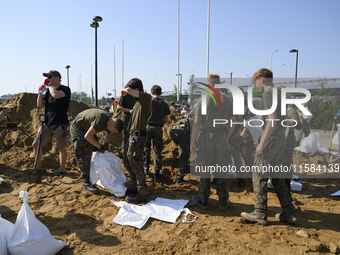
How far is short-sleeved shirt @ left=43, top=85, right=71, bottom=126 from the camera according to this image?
14.3ft

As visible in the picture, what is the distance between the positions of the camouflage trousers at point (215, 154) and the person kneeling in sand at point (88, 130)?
133cm

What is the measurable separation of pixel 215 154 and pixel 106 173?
6.27 ft

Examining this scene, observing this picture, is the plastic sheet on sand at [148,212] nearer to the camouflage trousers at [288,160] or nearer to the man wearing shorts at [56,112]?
the man wearing shorts at [56,112]

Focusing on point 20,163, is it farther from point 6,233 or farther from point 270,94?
point 270,94

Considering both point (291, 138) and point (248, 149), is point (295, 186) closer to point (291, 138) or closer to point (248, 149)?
point (291, 138)

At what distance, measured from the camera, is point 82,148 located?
388cm

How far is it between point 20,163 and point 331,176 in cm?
721

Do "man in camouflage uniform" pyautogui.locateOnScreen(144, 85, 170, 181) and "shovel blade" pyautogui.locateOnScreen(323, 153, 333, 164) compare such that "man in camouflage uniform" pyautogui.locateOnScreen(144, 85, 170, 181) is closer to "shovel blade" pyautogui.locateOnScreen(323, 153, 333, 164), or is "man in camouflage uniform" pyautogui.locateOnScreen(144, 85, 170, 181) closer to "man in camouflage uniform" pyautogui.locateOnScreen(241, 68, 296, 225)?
"man in camouflage uniform" pyautogui.locateOnScreen(241, 68, 296, 225)

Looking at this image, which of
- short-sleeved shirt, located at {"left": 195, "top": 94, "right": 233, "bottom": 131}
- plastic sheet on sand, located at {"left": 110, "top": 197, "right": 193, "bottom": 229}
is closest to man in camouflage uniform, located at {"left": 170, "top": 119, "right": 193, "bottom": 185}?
plastic sheet on sand, located at {"left": 110, "top": 197, "right": 193, "bottom": 229}

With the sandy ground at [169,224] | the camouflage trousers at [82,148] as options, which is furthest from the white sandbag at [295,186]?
the camouflage trousers at [82,148]

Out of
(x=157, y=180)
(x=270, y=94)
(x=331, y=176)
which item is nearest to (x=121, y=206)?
(x=157, y=180)

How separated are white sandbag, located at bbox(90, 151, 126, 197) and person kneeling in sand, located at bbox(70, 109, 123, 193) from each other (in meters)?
0.12

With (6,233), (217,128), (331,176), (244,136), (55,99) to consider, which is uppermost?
(55,99)

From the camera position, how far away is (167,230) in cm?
291
